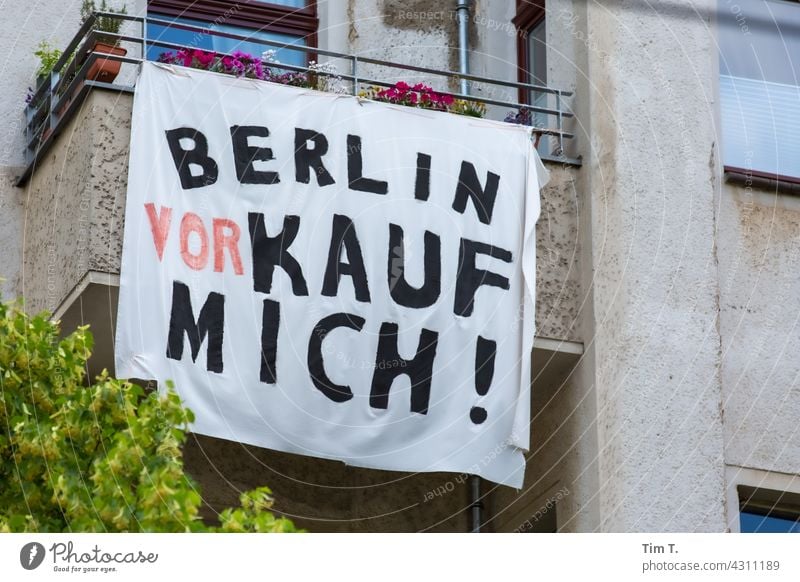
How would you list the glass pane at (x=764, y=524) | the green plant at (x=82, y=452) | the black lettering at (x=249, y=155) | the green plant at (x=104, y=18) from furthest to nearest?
1. the glass pane at (x=764, y=524)
2. the green plant at (x=104, y=18)
3. the black lettering at (x=249, y=155)
4. the green plant at (x=82, y=452)

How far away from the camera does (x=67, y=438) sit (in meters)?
9.29

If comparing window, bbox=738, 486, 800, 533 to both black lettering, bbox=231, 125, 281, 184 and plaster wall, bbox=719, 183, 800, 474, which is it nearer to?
plaster wall, bbox=719, 183, 800, 474

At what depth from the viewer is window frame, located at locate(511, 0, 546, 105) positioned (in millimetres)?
14797

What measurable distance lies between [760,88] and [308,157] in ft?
12.4

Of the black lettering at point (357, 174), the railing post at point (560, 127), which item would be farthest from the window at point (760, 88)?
the black lettering at point (357, 174)

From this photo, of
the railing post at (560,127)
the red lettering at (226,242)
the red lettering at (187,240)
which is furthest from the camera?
the railing post at (560,127)

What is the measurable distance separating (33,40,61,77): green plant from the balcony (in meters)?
0.16

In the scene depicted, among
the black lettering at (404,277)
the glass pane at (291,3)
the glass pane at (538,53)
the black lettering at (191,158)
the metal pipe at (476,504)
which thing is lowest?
the metal pipe at (476,504)

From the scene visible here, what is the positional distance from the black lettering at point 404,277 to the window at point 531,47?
8.06 ft

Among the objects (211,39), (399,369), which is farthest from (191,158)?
(211,39)

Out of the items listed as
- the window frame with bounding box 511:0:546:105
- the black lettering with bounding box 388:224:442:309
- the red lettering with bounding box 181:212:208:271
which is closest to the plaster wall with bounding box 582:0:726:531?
the black lettering with bounding box 388:224:442:309

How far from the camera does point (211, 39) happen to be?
582 inches

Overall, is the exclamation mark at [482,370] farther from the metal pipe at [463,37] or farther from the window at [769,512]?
the metal pipe at [463,37]

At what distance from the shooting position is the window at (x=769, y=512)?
13023mm
